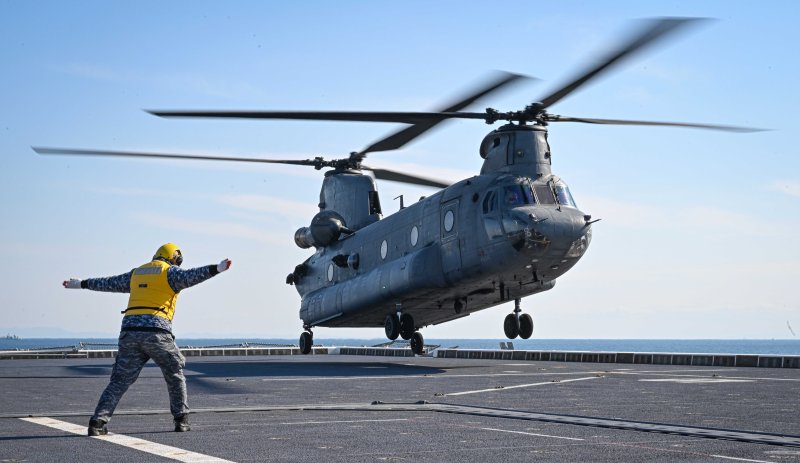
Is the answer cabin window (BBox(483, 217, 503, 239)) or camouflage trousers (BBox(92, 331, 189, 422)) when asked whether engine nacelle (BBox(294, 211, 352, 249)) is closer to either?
cabin window (BBox(483, 217, 503, 239))

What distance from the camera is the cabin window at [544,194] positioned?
27114mm

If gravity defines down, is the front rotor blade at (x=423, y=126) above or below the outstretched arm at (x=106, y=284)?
above

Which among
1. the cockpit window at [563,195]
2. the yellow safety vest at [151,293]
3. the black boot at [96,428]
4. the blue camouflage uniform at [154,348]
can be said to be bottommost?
the black boot at [96,428]

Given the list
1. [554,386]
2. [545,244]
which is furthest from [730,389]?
[545,244]

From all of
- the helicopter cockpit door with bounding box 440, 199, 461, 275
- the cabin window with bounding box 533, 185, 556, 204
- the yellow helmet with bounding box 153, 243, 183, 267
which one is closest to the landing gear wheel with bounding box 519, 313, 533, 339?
the helicopter cockpit door with bounding box 440, 199, 461, 275

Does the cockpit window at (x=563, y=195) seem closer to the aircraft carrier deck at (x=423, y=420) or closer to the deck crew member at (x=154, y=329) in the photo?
the aircraft carrier deck at (x=423, y=420)

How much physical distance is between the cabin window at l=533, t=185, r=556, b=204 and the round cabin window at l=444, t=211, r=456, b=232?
120 inches

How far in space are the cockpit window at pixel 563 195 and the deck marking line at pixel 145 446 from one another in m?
17.4

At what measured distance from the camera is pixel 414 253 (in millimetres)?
30812

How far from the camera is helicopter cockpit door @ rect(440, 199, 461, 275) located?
→ 2909 cm

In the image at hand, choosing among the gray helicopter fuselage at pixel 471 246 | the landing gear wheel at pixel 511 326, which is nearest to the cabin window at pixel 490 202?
the gray helicopter fuselage at pixel 471 246

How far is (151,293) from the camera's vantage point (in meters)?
11.9

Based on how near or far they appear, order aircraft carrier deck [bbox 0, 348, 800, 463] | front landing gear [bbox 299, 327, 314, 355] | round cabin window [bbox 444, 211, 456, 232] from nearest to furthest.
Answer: aircraft carrier deck [bbox 0, 348, 800, 463] → round cabin window [bbox 444, 211, 456, 232] → front landing gear [bbox 299, 327, 314, 355]

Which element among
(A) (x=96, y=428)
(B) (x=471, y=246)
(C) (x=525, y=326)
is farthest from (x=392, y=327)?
(A) (x=96, y=428)
